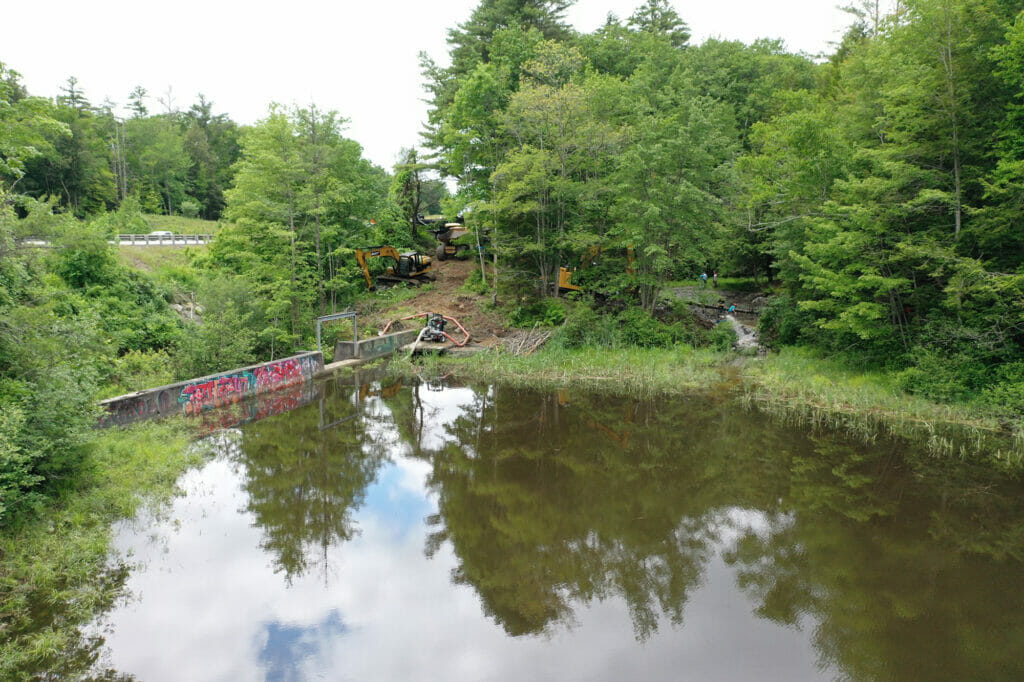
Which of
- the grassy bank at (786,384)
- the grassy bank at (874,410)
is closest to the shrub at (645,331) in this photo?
the grassy bank at (786,384)

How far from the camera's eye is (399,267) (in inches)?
1129

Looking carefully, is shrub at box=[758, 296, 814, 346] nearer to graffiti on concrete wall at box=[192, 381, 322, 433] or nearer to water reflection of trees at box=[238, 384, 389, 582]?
water reflection of trees at box=[238, 384, 389, 582]

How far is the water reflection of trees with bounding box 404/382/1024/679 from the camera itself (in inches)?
236

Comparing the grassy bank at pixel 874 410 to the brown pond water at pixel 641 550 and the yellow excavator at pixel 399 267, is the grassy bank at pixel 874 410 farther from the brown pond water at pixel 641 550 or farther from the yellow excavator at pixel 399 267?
the yellow excavator at pixel 399 267

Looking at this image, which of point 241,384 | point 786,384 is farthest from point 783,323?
point 241,384

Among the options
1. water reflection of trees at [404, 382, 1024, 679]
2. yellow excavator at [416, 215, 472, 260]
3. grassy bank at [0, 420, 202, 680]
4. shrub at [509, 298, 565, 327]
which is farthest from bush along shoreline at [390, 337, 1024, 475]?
yellow excavator at [416, 215, 472, 260]

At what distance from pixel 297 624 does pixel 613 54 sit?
117 ft

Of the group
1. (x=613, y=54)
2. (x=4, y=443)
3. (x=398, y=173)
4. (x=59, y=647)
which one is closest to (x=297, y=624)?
(x=59, y=647)

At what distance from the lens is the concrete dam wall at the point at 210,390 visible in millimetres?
11492

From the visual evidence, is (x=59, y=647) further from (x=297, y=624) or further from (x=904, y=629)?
(x=904, y=629)

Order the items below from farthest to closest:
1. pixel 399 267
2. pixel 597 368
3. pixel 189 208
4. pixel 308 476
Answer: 1. pixel 189 208
2. pixel 399 267
3. pixel 597 368
4. pixel 308 476

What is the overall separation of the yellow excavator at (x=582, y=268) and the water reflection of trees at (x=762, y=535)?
1162 cm

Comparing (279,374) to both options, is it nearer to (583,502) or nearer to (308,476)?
(308,476)

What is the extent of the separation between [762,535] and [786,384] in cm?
892
